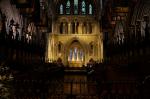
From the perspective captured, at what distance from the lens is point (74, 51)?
157 ft

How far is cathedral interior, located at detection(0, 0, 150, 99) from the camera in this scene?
985cm

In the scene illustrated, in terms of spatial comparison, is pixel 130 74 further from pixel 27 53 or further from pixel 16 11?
pixel 16 11

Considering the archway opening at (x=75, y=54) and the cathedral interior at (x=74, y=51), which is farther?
the archway opening at (x=75, y=54)

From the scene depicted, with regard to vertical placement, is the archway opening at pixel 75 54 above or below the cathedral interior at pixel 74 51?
below

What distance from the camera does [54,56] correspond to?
46062 mm

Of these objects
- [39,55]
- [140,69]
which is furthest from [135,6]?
[140,69]

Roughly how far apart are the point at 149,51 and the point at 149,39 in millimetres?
721

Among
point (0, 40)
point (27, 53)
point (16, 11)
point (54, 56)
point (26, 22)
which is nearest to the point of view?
point (0, 40)

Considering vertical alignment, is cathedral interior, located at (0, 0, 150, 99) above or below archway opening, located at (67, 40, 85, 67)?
above

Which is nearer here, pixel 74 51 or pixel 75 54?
pixel 75 54

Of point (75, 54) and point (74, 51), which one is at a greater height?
point (74, 51)

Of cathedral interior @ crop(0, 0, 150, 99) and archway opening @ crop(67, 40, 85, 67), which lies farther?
→ archway opening @ crop(67, 40, 85, 67)

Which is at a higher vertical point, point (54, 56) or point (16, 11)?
point (16, 11)

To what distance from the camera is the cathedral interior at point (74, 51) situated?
9852 mm
